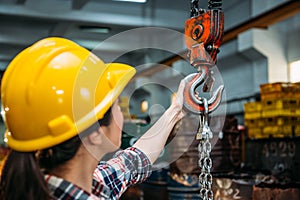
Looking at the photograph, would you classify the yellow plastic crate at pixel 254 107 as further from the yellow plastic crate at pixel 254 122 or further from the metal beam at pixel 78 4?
the metal beam at pixel 78 4

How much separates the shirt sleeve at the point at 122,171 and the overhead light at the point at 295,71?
651 centimetres

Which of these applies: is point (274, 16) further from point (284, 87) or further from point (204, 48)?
point (204, 48)

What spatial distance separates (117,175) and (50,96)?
524 millimetres

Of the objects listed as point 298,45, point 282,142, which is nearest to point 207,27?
point 282,142

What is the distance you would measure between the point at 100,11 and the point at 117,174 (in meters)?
7.97

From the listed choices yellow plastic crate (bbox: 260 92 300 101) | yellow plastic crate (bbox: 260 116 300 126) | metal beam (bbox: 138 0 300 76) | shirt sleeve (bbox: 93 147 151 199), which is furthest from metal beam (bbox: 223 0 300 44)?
shirt sleeve (bbox: 93 147 151 199)

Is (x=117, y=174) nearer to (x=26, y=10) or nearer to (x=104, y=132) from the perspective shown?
(x=104, y=132)

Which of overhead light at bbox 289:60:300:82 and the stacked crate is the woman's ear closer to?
the stacked crate

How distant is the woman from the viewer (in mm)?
1202

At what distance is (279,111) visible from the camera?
595 centimetres

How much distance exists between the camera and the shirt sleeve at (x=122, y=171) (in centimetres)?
158

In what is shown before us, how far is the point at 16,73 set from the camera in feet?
4.06

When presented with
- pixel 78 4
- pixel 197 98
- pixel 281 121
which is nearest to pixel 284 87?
pixel 281 121

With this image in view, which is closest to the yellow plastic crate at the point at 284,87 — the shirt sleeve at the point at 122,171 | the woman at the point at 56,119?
the shirt sleeve at the point at 122,171
